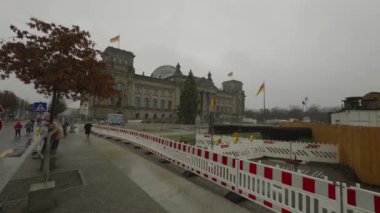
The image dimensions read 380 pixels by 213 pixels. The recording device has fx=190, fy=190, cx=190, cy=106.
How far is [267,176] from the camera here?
4.36 meters

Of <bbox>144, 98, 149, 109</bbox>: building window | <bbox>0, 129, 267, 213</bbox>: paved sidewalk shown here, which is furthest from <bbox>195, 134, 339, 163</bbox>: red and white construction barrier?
<bbox>144, 98, 149, 109</bbox>: building window

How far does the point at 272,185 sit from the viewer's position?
4.27m

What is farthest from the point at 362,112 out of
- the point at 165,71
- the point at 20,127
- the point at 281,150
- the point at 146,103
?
the point at 165,71

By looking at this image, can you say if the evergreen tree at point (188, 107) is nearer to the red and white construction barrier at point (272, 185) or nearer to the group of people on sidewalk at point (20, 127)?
the group of people on sidewalk at point (20, 127)

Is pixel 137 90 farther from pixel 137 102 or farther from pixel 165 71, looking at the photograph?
pixel 165 71

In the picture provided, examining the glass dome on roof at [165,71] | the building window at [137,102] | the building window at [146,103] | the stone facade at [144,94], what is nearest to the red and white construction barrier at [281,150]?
the stone facade at [144,94]

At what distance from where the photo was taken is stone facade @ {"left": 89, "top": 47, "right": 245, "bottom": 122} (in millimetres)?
64438

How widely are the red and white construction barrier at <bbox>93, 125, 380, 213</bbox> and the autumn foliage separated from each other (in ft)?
14.8

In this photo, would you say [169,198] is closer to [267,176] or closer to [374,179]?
[267,176]

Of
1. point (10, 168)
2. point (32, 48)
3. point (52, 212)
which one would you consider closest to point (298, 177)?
point (52, 212)

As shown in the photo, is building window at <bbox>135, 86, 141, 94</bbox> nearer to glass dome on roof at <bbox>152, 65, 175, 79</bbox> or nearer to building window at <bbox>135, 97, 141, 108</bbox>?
building window at <bbox>135, 97, 141, 108</bbox>

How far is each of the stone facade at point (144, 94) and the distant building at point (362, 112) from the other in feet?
150

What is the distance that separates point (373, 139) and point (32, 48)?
12419mm

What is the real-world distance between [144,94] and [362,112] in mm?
67456
